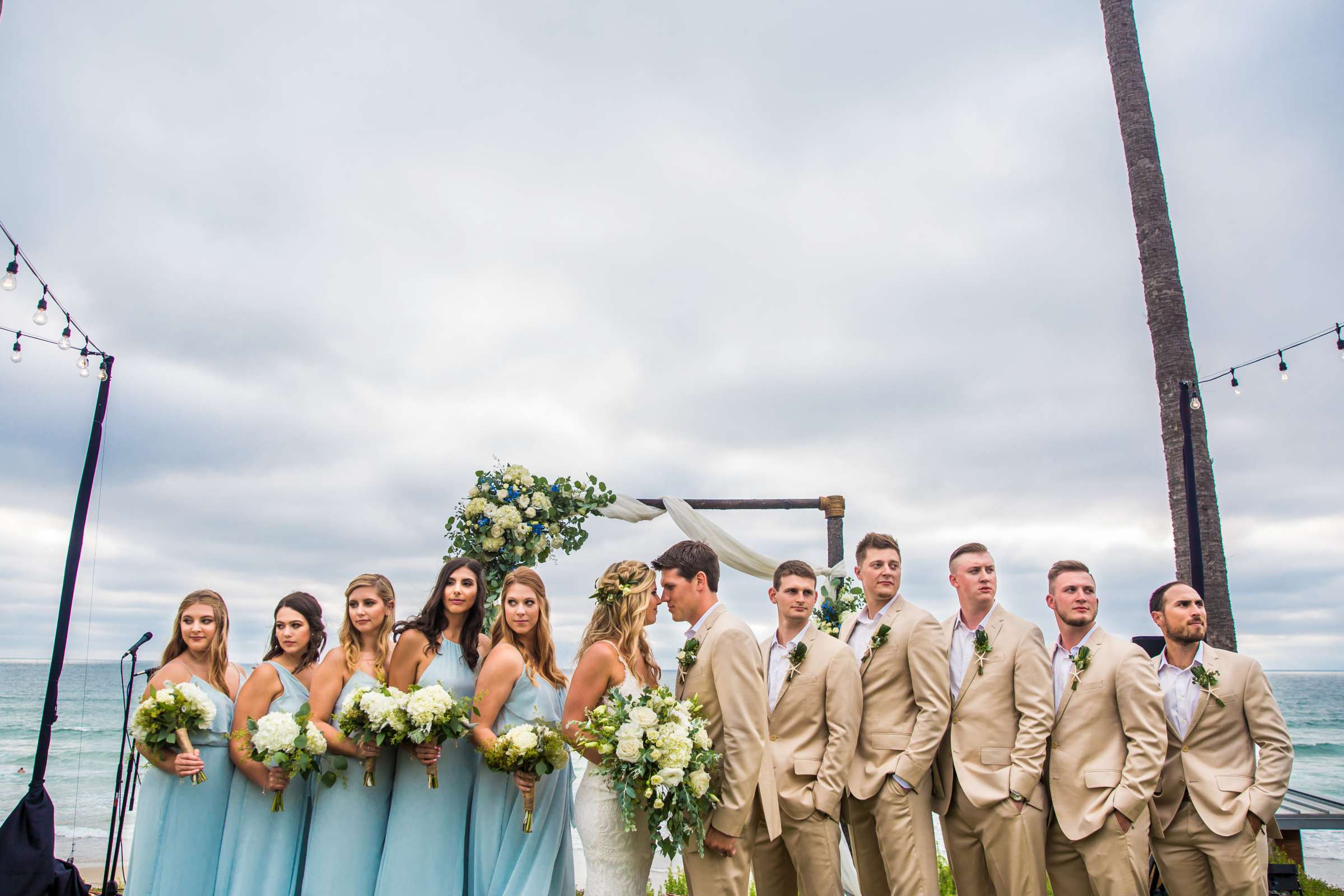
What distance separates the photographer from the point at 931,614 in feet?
17.1

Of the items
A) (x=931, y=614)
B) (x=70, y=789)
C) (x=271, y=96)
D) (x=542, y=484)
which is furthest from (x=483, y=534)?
(x=70, y=789)

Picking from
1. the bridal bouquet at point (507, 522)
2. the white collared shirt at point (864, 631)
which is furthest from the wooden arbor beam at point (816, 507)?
the white collared shirt at point (864, 631)

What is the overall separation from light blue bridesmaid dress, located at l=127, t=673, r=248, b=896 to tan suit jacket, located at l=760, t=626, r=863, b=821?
3016 millimetres

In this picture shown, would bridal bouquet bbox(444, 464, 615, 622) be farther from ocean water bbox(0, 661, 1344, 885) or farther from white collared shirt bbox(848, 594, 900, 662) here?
ocean water bbox(0, 661, 1344, 885)

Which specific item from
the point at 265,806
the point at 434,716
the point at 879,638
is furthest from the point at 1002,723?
the point at 265,806

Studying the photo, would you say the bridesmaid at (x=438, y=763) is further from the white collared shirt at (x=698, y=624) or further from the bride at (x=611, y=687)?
the white collared shirt at (x=698, y=624)

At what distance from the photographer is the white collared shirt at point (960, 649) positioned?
5246 millimetres

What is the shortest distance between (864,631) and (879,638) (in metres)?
0.27

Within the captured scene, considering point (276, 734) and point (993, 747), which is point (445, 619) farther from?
point (993, 747)

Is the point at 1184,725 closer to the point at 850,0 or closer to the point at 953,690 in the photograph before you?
the point at 953,690

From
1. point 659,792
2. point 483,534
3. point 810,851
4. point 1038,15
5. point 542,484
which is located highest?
point 1038,15

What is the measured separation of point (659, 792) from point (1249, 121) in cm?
933

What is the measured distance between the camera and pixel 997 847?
4887mm

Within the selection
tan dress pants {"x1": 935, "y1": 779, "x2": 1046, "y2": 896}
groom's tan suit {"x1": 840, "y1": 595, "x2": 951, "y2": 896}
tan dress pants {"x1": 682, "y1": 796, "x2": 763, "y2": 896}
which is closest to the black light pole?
tan dress pants {"x1": 682, "y1": 796, "x2": 763, "y2": 896}
